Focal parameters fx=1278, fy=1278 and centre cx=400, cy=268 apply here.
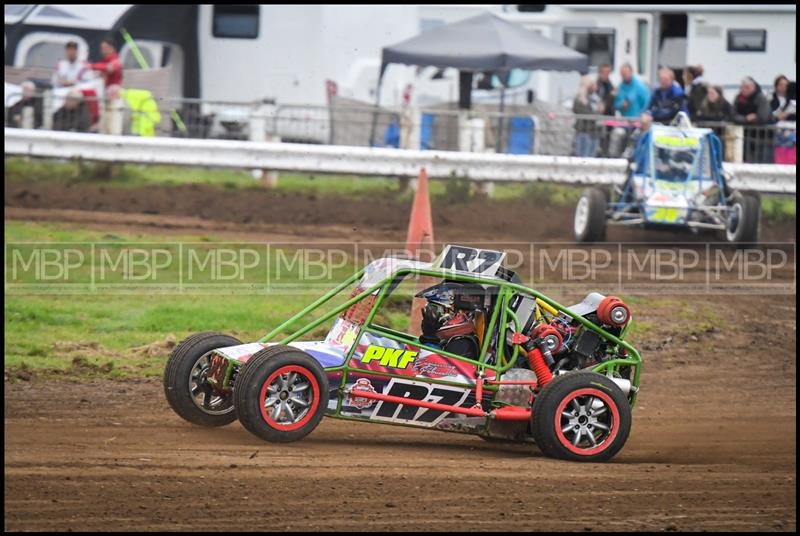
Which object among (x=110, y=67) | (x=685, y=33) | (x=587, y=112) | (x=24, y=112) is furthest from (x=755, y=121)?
(x=24, y=112)

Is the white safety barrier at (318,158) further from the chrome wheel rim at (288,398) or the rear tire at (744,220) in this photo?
the chrome wheel rim at (288,398)

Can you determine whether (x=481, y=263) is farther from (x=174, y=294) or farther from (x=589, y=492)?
(x=174, y=294)

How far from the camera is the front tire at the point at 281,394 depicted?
21.5 feet

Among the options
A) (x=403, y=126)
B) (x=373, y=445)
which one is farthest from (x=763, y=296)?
(x=373, y=445)

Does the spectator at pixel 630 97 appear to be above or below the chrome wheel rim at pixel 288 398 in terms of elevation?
above

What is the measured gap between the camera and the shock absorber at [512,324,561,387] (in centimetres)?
712

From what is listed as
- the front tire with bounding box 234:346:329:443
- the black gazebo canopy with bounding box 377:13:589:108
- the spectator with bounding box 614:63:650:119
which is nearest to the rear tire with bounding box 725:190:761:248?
the spectator with bounding box 614:63:650:119

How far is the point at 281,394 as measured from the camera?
6.65m

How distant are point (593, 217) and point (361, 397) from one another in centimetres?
757

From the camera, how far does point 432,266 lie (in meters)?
7.29

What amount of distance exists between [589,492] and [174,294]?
5.67 meters

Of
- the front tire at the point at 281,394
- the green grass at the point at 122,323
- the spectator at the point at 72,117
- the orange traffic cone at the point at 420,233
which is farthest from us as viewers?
the spectator at the point at 72,117

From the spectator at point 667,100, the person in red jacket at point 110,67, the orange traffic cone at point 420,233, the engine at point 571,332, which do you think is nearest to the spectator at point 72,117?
the person in red jacket at point 110,67

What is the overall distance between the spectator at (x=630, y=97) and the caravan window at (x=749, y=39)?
418 cm
